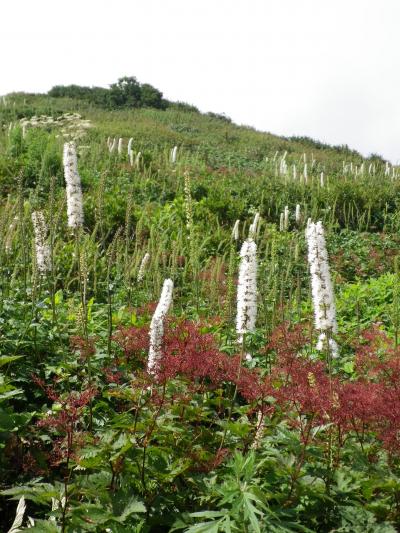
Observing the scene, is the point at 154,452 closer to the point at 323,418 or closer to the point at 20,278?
the point at 323,418

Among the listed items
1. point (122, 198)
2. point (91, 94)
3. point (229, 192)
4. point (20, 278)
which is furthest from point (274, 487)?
point (91, 94)

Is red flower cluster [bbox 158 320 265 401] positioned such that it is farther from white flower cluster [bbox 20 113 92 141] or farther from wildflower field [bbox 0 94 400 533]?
white flower cluster [bbox 20 113 92 141]

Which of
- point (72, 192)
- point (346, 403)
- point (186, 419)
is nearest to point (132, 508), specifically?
point (186, 419)

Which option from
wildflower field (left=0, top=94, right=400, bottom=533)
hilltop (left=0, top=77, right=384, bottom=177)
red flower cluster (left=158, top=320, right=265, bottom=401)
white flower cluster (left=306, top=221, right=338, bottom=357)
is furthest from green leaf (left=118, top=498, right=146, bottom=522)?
hilltop (left=0, top=77, right=384, bottom=177)

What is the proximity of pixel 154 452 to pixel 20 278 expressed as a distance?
4708 millimetres

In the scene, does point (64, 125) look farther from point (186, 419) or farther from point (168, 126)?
point (186, 419)

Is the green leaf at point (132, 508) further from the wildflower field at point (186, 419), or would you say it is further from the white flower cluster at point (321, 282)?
the white flower cluster at point (321, 282)

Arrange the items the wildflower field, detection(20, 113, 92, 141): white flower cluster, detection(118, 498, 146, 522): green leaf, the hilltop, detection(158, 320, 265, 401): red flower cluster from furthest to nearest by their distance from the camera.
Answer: the hilltop < detection(20, 113, 92, 141): white flower cluster < detection(158, 320, 265, 401): red flower cluster < the wildflower field < detection(118, 498, 146, 522): green leaf

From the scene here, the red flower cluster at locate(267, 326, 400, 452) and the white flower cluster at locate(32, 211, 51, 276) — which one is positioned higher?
the white flower cluster at locate(32, 211, 51, 276)

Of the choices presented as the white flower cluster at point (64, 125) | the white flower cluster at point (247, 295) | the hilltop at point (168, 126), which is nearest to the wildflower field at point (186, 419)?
the white flower cluster at point (247, 295)

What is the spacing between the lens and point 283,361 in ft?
12.6

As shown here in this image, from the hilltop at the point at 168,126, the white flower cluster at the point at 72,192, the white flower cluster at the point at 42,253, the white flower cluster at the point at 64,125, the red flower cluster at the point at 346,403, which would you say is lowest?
the red flower cluster at the point at 346,403

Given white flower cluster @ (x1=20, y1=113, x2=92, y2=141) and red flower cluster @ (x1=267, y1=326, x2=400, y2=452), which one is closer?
red flower cluster @ (x1=267, y1=326, x2=400, y2=452)

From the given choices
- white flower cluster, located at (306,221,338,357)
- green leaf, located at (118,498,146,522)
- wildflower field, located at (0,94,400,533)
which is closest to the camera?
green leaf, located at (118,498,146,522)
